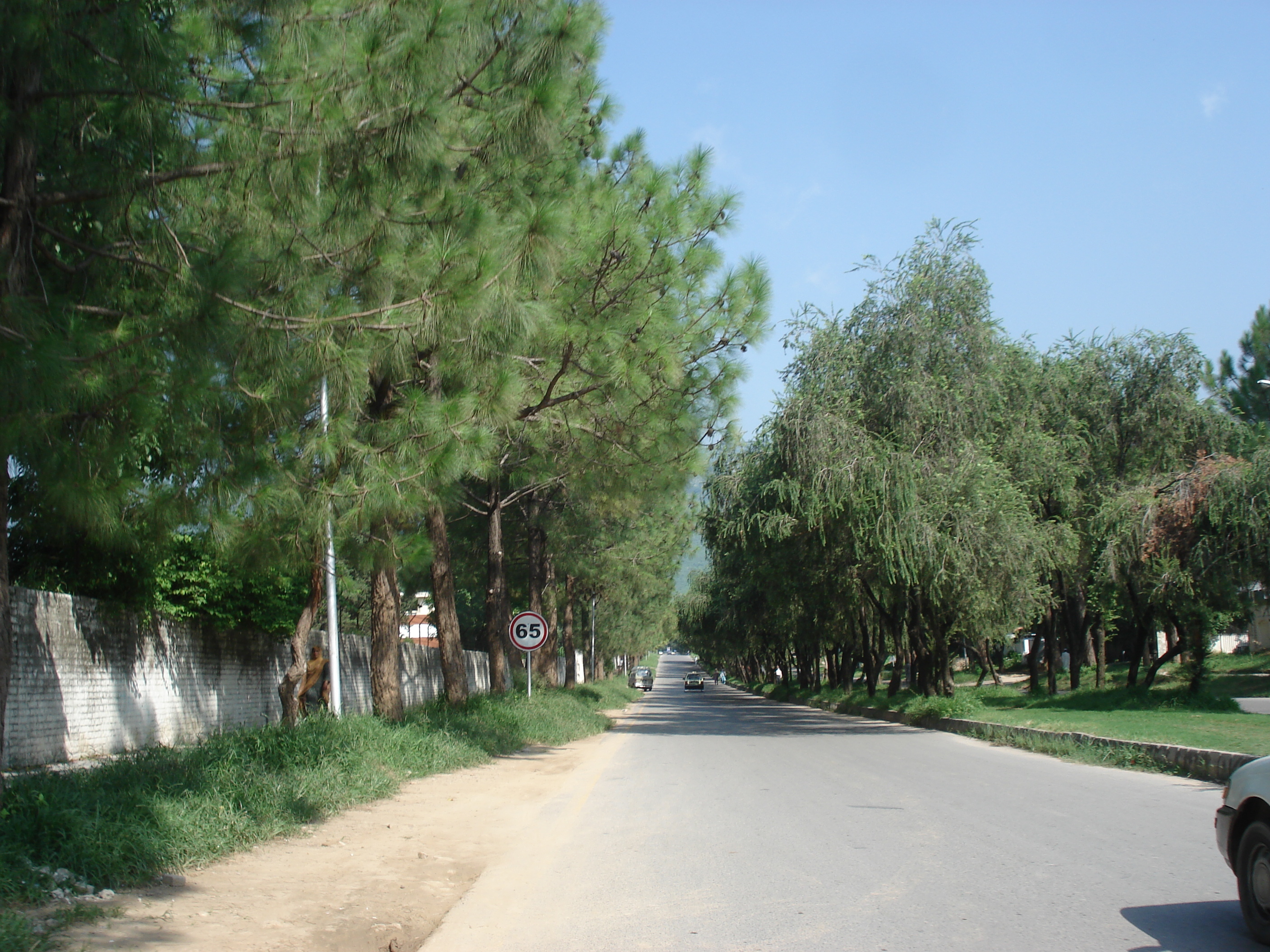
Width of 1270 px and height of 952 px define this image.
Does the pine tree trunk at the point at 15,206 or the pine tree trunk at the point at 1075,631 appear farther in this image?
the pine tree trunk at the point at 1075,631

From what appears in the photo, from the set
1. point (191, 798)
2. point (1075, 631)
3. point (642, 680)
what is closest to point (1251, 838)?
point (191, 798)

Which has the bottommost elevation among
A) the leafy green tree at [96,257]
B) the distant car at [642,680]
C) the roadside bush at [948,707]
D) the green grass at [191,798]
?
the distant car at [642,680]

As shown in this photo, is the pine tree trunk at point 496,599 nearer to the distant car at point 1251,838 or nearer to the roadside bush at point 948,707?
the roadside bush at point 948,707

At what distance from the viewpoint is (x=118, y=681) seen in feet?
46.5

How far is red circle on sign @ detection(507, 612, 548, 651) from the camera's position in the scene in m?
20.4

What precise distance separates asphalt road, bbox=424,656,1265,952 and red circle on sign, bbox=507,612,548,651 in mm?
6129

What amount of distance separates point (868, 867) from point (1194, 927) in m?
2.33

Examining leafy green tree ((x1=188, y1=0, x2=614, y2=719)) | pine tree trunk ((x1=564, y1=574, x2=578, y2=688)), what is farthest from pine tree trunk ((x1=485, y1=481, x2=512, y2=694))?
pine tree trunk ((x1=564, y1=574, x2=578, y2=688))

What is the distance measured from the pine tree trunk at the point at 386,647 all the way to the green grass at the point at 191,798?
3.44 ft

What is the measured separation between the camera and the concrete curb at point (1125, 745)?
40.1 feet

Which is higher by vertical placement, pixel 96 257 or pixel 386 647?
pixel 96 257

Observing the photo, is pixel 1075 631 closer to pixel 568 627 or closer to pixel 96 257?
pixel 568 627

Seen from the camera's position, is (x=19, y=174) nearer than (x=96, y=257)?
Yes

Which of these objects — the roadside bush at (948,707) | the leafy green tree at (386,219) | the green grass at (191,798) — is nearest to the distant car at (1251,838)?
the leafy green tree at (386,219)
